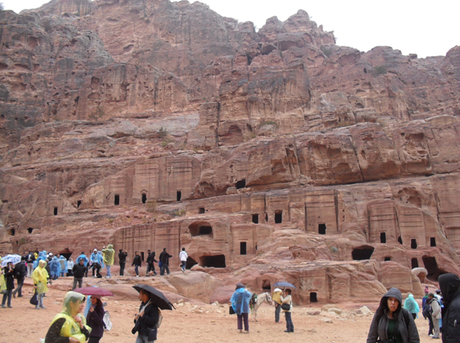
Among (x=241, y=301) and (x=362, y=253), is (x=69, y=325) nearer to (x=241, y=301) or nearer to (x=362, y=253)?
(x=241, y=301)

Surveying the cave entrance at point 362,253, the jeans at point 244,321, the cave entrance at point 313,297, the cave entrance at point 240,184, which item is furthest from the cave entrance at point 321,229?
the jeans at point 244,321

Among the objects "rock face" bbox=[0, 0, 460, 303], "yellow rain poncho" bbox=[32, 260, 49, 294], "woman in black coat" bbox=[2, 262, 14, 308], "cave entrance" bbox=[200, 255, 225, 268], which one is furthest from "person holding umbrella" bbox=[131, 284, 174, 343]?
"cave entrance" bbox=[200, 255, 225, 268]

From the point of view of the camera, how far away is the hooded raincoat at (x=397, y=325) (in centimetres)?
744

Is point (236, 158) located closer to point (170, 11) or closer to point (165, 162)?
point (165, 162)

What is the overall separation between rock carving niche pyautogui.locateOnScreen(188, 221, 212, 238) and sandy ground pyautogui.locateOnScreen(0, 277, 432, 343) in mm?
13669

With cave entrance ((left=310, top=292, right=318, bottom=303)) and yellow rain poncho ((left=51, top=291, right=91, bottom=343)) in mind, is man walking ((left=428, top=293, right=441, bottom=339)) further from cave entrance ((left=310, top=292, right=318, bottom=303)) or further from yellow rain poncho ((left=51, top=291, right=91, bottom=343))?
yellow rain poncho ((left=51, top=291, right=91, bottom=343))

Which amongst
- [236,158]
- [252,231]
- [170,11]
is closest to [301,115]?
[236,158]

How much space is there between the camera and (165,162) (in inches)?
1962

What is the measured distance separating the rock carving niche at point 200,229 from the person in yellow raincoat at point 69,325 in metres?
28.1

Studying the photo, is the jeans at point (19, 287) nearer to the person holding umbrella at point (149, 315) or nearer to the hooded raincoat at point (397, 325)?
the person holding umbrella at point (149, 315)

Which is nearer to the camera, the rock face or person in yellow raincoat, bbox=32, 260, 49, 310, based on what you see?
person in yellow raincoat, bbox=32, 260, 49, 310

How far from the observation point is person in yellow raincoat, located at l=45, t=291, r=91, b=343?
7.73 meters

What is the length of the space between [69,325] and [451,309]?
19.6 ft

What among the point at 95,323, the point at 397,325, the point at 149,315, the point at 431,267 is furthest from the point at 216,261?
the point at 397,325
